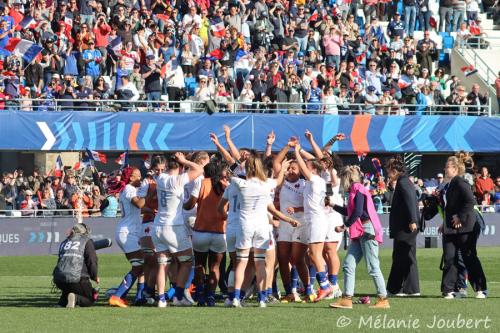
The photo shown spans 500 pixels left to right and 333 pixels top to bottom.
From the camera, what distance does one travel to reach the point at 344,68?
39312mm

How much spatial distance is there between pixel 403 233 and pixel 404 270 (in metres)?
→ 0.61

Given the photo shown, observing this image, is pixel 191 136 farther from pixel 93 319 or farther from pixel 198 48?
pixel 93 319

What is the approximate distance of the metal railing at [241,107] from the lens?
34250 mm

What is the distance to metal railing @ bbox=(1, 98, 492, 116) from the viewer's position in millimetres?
34250

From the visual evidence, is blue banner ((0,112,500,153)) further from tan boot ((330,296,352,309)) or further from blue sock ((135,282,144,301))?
tan boot ((330,296,352,309))

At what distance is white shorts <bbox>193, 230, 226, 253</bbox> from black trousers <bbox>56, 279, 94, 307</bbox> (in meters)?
1.53

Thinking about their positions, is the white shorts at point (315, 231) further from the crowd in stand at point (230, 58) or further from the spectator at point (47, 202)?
the spectator at point (47, 202)

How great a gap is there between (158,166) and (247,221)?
1.57m

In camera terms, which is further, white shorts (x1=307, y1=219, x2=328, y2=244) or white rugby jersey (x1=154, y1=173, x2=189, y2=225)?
white shorts (x1=307, y1=219, x2=328, y2=244)

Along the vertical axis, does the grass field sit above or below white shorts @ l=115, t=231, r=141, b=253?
below

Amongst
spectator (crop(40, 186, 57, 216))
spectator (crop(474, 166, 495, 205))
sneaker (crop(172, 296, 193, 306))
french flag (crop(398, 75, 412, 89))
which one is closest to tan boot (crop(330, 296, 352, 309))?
sneaker (crop(172, 296, 193, 306))

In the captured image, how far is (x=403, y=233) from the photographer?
1869 cm

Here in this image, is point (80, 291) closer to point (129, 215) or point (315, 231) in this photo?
point (129, 215)

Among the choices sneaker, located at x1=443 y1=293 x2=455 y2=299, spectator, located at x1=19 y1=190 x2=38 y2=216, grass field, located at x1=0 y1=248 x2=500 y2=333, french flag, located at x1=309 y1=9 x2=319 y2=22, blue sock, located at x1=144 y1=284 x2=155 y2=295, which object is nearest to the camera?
grass field, located at x1=0 y1=248 x2=500 y2=333
